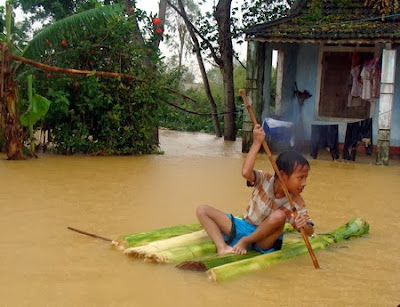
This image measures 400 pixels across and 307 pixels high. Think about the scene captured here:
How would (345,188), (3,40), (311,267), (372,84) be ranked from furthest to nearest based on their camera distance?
(372,84) → (3,40) → (345,188) → (311,267)

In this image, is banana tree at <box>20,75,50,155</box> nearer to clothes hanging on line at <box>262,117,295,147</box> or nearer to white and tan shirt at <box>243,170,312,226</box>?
clothes hanging on line at <box>262,117,295,147</box>

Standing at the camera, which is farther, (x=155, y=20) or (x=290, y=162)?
(x=155, y=20)

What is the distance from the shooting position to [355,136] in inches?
494

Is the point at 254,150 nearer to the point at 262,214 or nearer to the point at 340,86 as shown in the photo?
the point at 262,214

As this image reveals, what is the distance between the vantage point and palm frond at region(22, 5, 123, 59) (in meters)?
10.4

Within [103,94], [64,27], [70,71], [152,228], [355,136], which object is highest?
[64,27]

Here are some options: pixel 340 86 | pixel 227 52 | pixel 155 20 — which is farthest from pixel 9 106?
pixel 227 52

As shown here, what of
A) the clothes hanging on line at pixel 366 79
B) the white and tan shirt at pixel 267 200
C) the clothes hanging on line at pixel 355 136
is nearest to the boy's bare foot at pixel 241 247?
the white and tan shirt at pixel 267 200

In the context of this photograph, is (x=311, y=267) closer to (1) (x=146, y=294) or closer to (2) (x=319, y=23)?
(1) (x=146, y=294)

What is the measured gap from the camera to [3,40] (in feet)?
33.5

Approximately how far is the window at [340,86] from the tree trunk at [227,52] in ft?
13.3

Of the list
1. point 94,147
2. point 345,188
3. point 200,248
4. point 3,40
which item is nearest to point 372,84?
point 345,188

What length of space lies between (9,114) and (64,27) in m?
1.75

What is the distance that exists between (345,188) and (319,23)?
17.2 feet
